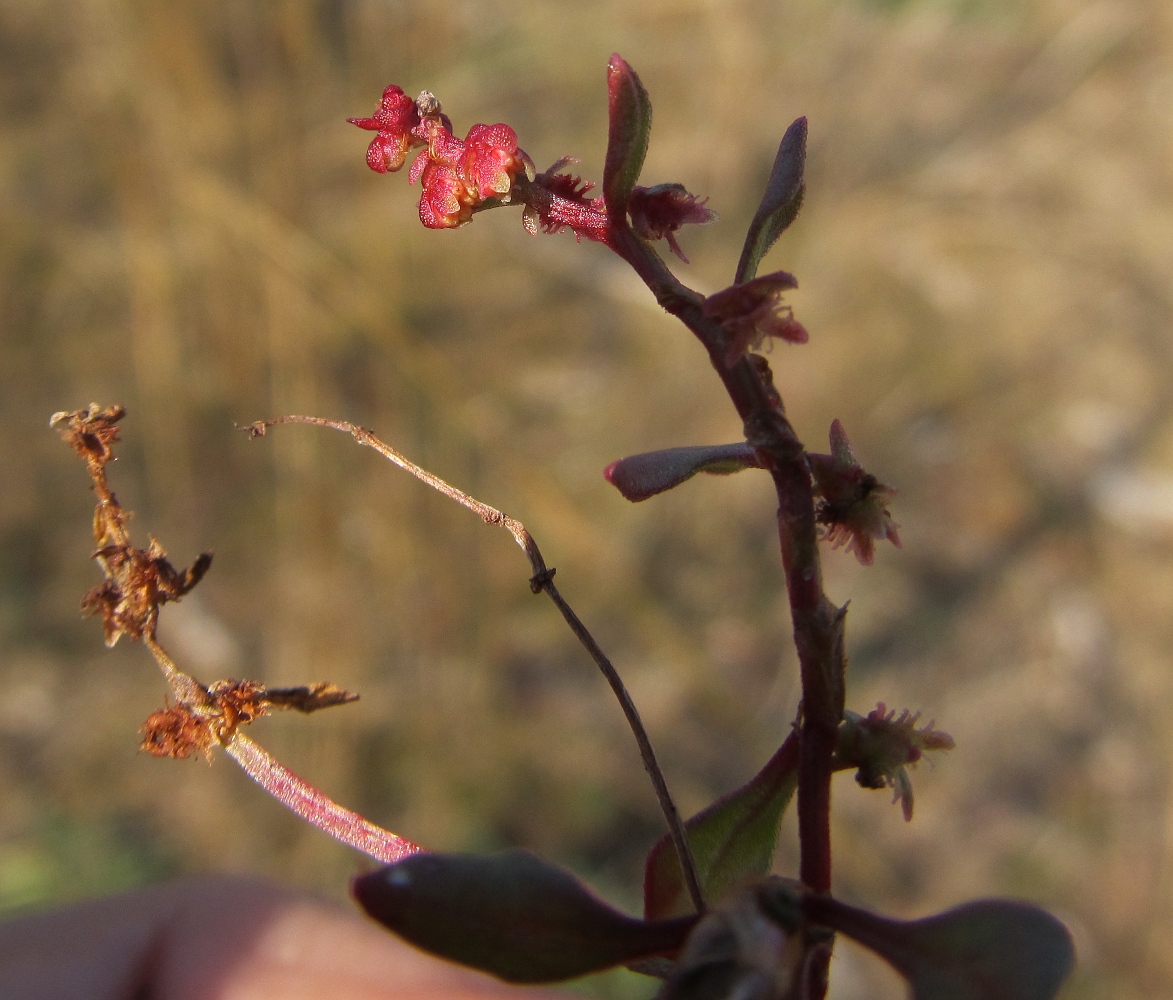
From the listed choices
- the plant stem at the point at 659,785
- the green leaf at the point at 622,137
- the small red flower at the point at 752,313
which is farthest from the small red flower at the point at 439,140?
the plant stem at the point at 659,785

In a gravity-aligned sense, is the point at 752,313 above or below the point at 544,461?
below

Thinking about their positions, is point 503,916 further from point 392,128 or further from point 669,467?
point 392,128

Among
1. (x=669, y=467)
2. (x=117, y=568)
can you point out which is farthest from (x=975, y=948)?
(x=117, y=568)

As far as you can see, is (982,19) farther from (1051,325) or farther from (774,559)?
(774,559)

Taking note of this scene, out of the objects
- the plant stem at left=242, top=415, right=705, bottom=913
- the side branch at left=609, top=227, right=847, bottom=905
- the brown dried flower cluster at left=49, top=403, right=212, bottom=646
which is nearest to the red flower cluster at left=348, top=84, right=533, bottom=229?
the side branch at left=609, top=227, right=847, bottom=905

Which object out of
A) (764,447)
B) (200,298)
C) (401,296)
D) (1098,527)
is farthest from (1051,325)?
(764,447)

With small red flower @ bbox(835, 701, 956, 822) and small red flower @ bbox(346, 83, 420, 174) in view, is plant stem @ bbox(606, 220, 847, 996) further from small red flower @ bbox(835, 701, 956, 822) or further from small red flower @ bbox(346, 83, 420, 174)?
small red flower @ bbox(346, 83, 420, 174)
